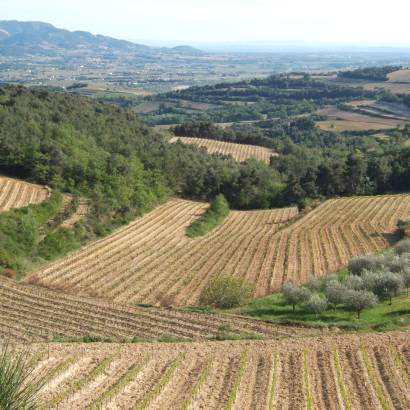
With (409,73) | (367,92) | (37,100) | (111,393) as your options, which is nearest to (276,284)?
(111,393)

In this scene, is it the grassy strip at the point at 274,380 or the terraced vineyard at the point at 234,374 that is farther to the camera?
the grassy strip at the point at 274,380

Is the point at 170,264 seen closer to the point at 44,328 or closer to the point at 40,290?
the point at 40,290

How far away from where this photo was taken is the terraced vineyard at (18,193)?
137 ft

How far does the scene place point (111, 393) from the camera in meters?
14.8

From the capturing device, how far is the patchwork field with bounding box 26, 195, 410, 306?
31.0 meters

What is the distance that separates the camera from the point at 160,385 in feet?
50.9

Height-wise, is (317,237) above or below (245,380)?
below

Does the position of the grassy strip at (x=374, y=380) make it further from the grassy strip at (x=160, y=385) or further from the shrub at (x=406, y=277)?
the shrub at (x=406, y=277)

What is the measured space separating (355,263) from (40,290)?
18.2 meters

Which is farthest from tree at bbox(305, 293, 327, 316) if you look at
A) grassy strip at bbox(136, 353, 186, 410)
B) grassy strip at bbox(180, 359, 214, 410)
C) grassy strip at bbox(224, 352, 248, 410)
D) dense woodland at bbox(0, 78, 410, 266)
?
dense woodland at bbox(0, 78, 410, 266)

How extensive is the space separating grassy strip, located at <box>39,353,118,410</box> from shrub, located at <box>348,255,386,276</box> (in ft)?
52.4

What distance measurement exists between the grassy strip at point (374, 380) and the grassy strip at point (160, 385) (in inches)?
249

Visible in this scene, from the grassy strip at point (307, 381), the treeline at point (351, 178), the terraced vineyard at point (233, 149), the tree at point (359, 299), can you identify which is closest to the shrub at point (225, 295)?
the tree at point (359, 299)

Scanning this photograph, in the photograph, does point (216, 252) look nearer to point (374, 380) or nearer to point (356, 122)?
Answer: point (374, 380)
